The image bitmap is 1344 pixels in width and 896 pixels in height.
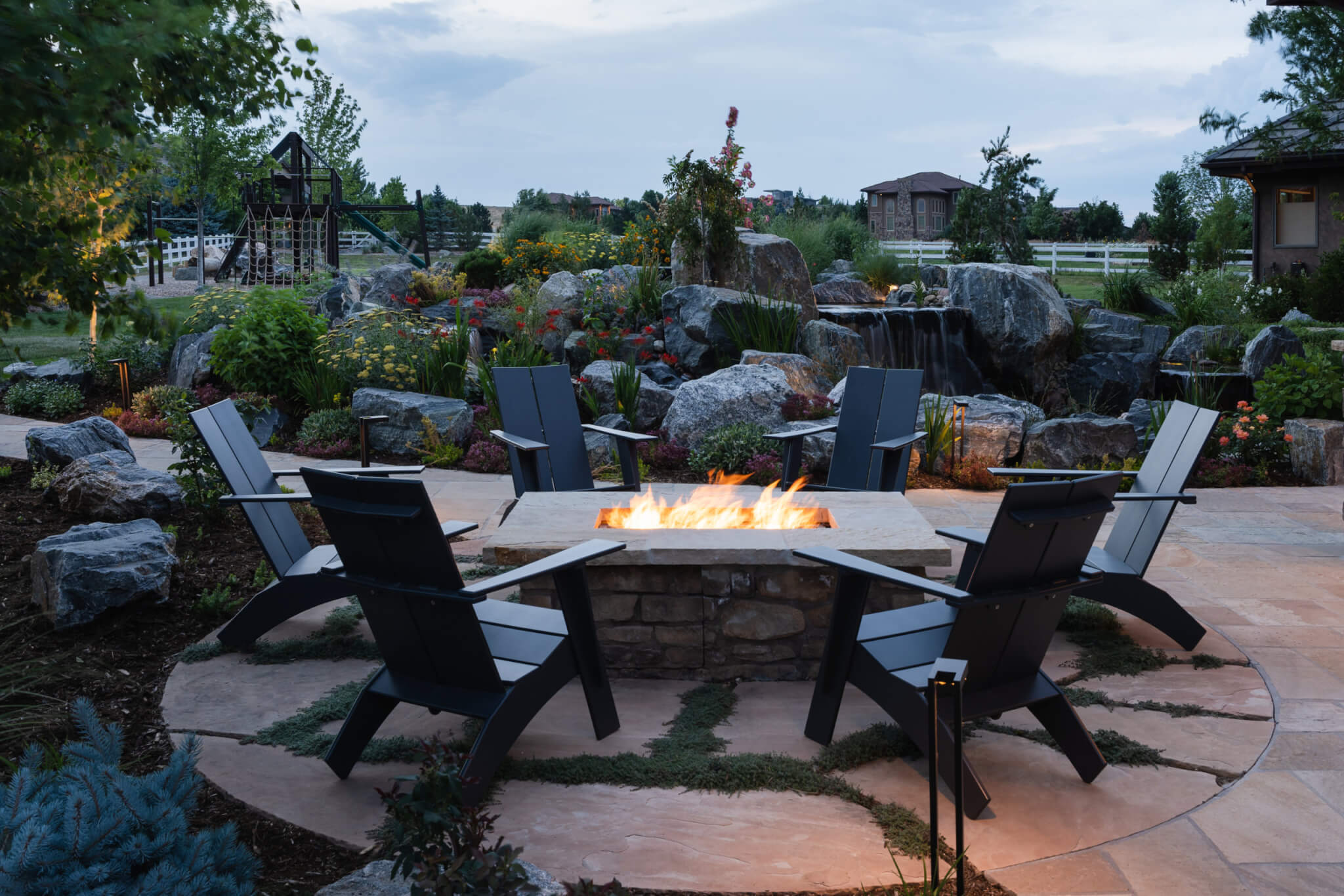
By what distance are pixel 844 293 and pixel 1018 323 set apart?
11.6 ft

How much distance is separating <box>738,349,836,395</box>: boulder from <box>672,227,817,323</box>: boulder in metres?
1.89

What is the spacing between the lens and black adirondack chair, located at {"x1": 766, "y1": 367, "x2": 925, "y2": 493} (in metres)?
5.11

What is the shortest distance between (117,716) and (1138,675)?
3.59m

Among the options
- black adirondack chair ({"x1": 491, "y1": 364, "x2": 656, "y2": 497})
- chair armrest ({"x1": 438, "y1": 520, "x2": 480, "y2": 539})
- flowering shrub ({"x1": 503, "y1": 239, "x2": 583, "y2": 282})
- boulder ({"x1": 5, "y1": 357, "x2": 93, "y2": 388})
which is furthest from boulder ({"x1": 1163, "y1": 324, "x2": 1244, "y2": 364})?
boulder ({"x1": 5, "y1": 357, "x2": 93, "y2": 388})

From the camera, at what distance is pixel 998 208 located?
1809 cm

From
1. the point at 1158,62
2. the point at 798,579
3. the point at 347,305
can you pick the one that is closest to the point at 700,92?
the point at 347,305

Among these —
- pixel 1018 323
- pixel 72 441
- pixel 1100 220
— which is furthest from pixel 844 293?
pixel 1100 220

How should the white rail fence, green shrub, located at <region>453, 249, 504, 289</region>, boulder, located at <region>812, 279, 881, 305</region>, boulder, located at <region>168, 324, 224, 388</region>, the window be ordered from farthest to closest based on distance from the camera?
1. the white rail fence
2. the window
3. green shrub, located at <region>453, 249, 504, 289</region>
4. boulder, located at <region>812, 279, 881, 305</region>
5. boulder, located at <region>168, 324, 224, 388</region>

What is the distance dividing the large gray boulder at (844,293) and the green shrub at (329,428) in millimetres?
7422

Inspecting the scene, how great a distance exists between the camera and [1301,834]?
2.44 m

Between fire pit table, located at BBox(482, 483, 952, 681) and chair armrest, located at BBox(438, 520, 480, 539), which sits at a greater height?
chair armrest, located at BBox(438, 520, 480, 539)

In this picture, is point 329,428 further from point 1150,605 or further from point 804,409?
point 1150,605

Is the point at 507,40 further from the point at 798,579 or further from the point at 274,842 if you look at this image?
the point at 274,842

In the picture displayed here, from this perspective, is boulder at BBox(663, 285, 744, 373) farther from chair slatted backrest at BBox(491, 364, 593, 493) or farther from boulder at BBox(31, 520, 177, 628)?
boulder at BBox(31, 520, 177, 628)
